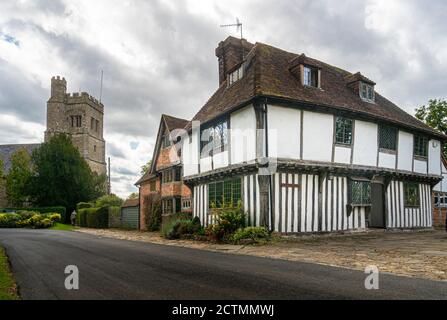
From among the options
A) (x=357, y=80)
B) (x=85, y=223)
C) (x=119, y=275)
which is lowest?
(x=85, y=223)

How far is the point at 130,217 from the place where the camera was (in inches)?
1198

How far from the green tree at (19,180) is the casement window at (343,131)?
129 ft

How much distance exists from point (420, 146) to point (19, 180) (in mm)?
43884

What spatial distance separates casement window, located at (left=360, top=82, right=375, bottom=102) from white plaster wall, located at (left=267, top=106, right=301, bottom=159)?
19.5ft

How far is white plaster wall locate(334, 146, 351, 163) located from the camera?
15969 millimetres

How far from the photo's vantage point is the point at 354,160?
16.6m

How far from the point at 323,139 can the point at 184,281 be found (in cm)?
1137

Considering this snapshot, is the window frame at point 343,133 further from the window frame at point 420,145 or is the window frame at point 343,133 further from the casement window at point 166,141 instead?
the casement window at point 166,141

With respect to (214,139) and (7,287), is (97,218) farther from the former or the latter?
(7,287)

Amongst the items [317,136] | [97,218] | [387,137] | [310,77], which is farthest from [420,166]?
[97,218]

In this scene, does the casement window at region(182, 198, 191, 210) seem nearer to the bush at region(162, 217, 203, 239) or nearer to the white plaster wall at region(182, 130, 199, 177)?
the white plaster wall at region(182, 130, 199, 177)
